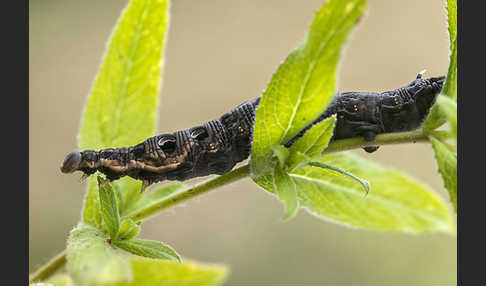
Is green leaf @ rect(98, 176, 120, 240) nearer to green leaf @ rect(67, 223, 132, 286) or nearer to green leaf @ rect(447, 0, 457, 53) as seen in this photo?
green leaf @ rect(67, 223, 132, 286)

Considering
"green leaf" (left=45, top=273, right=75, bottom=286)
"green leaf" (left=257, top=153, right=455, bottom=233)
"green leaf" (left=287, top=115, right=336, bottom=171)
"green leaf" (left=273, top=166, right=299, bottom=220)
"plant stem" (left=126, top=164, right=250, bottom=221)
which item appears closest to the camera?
"green leaf" (left=273, top=166, right=299, bottom=220)

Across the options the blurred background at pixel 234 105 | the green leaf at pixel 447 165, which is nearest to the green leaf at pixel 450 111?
the green leaf at pixel 447 165

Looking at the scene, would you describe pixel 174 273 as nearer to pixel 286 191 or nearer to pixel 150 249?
pixel 150 249

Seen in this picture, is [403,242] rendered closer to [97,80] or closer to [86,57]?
[97,80]

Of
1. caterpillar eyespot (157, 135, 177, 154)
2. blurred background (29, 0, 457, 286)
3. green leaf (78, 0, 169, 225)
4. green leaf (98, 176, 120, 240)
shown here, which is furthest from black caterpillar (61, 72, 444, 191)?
blurred background (29, 0, 457, 286)

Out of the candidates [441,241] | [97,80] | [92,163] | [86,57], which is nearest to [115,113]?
[97,80]

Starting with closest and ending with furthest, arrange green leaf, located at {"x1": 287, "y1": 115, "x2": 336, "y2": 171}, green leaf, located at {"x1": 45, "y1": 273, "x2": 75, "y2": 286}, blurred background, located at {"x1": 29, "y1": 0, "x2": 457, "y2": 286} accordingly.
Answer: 1. green leaf, located at {"x1": 287, "y1": 115, "x2": 336, "y2": 171}
2. green leaf, located at {"x1": 45, "y1": 273, "x2": 75, "y2": 286}
3. blurred background, located at {"x1": 29, "y1": 0, "x2": 457, "y2": 286}

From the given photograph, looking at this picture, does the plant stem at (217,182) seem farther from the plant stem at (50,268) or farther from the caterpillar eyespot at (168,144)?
the caterpillar eyespot at (168,144)

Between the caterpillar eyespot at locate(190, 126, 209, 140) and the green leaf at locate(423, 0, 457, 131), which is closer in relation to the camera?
the green leaf at locate(423, 0, 457, 131)
